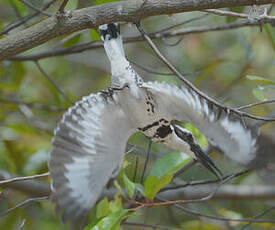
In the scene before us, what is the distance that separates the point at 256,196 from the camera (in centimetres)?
279

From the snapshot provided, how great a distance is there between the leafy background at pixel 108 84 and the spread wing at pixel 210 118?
9 cm

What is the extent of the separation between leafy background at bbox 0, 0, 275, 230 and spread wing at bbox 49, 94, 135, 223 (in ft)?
0.32

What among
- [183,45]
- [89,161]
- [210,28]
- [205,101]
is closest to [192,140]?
[205,101]

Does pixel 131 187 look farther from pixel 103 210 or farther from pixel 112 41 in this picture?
pixel 112 41

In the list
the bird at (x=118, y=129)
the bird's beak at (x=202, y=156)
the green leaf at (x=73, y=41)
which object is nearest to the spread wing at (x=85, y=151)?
the bird at (x=118, y=129)

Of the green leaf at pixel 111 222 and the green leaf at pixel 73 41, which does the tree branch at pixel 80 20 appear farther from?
the green leaf at pixel 73 41

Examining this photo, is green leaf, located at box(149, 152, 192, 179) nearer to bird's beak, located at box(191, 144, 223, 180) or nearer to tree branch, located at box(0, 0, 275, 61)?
bird's beak, located at box(191, 144, 223, 180)

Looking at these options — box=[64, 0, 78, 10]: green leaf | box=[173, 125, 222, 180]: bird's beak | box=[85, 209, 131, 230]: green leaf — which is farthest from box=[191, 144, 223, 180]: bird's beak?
box=[64, 0, 78, 10]: green leaf

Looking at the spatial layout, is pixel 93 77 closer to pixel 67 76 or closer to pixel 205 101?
pixel 67 76

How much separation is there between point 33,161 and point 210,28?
1.27 m

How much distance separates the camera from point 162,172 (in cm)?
203

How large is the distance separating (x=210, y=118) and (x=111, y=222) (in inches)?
20.8

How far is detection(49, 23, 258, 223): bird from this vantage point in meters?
1.81

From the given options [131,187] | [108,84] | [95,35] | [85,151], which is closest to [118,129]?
[85,151]
